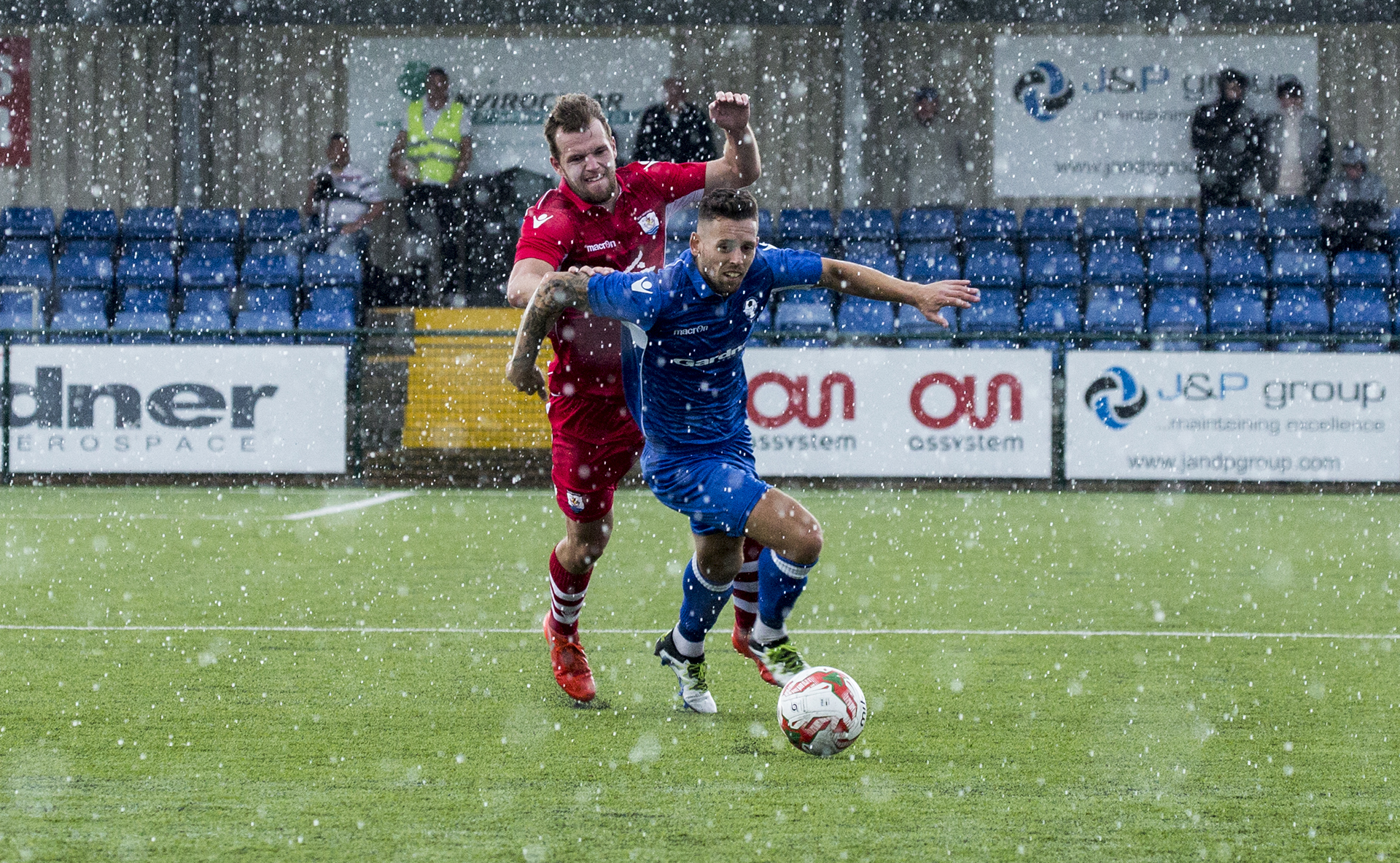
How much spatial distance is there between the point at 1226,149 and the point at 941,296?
46.3 ft

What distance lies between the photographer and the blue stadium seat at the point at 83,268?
54.7 feet

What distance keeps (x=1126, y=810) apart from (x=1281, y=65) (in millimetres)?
17164

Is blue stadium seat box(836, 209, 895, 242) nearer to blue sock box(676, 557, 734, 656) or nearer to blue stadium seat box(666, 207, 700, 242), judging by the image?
blue stadium seat box(666, 207, 700, 242)

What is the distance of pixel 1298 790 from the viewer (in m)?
3.78

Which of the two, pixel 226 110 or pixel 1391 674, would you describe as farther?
pixel 226 110

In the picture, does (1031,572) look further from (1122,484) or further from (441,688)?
(1122,484)

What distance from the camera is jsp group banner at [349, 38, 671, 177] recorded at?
62.0ft

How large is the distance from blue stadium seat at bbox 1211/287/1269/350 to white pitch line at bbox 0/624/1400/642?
968 cm

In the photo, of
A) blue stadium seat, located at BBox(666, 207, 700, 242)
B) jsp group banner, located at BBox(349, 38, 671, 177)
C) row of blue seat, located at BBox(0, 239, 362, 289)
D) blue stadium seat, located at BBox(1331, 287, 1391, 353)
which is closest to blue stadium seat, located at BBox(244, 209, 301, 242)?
row of blue seat, located at BBox(0, 239, 362, 289)

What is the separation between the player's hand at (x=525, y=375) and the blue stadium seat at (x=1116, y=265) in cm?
1265

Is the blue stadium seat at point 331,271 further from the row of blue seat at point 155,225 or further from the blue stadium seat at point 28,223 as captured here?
the blue stadium seat at point 28,223

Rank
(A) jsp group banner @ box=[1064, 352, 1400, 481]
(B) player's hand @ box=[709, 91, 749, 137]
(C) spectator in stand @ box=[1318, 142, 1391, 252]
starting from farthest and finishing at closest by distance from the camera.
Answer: (C) spectator in stand @ box=[1318, 142, 1391, 252] → (A) jsp group banner @ box=[1064, 352, 1400, 481] → (B) player's hand @ box=[709, 91, 749, 137]

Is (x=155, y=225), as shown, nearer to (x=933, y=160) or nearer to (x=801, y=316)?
(x=801, y=316)

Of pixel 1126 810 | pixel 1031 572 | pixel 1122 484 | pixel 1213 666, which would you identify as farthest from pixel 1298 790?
pixel 1122 484
